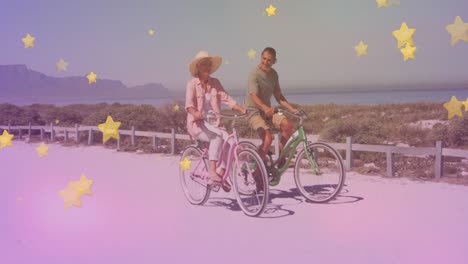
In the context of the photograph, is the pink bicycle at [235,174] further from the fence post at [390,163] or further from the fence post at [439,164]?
the fence post at [439,164]

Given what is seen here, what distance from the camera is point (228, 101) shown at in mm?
5949

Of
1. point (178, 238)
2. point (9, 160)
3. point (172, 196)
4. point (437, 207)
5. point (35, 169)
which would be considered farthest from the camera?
point (9, 160)

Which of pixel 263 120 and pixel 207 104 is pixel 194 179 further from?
pixel 263 120

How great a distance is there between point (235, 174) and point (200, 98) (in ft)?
3.53

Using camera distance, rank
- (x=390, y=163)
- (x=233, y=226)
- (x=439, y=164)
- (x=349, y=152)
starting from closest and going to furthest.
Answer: (x=233, y=226)
(x=439, y=164)
(x=390, y=163)
(x=349, y=152)

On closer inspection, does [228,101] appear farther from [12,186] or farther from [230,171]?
[12,186]

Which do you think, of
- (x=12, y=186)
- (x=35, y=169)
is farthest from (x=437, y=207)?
(x=35, y=169)

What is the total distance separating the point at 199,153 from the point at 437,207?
→ 318 centimetres

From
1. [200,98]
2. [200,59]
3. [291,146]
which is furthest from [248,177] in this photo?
[200,59]

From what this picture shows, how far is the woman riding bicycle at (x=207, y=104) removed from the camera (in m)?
5.73

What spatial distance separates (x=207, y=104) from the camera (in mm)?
6047

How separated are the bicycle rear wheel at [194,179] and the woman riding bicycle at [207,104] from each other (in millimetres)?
357

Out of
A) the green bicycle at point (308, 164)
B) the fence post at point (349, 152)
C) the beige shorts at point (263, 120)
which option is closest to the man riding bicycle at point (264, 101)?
the beige shorts at point (263, 120)

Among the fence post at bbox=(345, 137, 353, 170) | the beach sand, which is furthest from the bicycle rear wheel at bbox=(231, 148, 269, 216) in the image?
the fence post at bbox=(345, 137, 353, 170)
